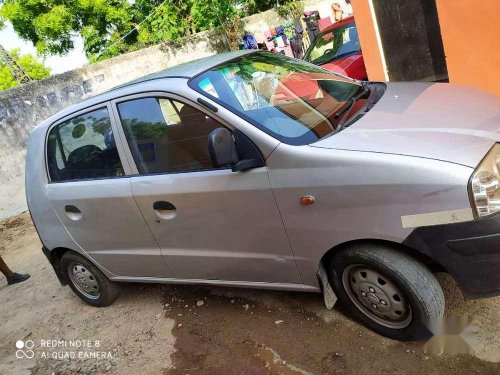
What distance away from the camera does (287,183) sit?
2557 mm

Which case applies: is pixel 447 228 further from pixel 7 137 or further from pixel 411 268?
pixel 7 137

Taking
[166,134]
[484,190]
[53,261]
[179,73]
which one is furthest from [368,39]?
[53,261]

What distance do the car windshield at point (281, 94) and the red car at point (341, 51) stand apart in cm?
413

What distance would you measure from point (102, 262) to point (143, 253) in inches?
22.7

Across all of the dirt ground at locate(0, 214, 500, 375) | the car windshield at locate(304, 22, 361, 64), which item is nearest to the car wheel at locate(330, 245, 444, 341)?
the dirt ground at locate(0, 214, 500, 375)

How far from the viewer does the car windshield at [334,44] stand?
800 centimetres

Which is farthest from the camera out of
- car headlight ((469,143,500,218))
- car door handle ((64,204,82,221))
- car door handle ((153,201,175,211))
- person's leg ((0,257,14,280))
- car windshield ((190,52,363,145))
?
person's leg ((0,257,14,280))

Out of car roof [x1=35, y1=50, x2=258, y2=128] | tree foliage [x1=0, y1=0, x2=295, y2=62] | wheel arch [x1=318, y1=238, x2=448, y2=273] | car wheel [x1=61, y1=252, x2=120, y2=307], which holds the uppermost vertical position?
tree foliage [x1=0, y1=0, x2=295, y2=62]

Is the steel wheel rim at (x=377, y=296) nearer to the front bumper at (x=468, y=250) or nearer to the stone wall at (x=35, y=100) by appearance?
the front bumper at (x=468, y=250)

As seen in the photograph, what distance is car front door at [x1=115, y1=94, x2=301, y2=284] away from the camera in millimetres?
2750

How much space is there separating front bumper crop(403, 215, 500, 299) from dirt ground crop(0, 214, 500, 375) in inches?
18.6

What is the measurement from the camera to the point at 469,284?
90.4 inches

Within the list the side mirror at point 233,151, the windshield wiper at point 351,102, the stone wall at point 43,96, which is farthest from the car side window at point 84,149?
the stone wall at point 43,96

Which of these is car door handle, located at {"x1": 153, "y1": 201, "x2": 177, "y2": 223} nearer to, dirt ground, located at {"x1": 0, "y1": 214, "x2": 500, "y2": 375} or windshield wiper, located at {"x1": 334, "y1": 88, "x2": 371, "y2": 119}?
dirt ground, located at {"x1": 0, "y1": 214, "x2": 500, "y2": 375}
